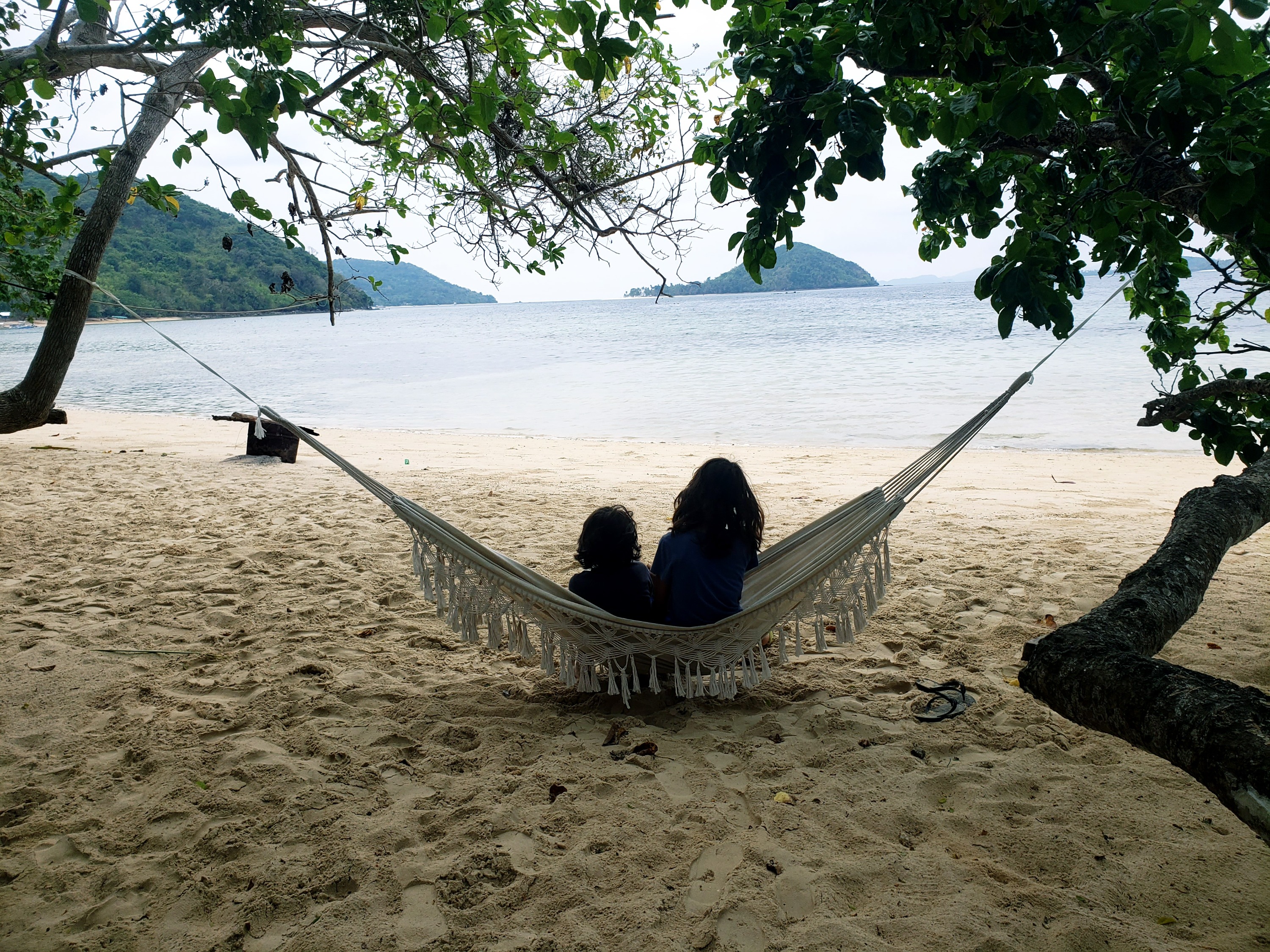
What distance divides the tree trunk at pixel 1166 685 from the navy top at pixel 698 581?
791 millimetres

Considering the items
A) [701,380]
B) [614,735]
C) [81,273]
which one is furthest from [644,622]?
[701,380]

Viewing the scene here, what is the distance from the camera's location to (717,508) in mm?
1908

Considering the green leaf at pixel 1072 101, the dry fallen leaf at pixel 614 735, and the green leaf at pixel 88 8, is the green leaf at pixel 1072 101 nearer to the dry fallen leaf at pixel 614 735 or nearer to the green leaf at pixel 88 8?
the green leaf at pixel 88 8

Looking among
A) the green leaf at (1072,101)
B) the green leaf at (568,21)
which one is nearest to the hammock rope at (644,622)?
the green leaf at (1072,101)

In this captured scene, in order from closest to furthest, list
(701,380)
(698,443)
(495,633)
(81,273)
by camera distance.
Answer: (495,633) < (81,273) < (698,443) < (701,380)

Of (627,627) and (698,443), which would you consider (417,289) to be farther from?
(627,627)

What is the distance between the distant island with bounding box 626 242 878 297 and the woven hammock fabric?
1852 inches

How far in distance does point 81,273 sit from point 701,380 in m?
11.5

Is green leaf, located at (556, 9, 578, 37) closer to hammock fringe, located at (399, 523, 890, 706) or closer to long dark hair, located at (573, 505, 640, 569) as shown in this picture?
long dark hair, located at (573, 505, 640, 569)

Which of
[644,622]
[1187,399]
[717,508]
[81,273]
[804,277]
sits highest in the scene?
[804,277]

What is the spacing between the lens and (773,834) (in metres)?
1.46

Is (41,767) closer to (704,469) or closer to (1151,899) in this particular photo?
(704,469)

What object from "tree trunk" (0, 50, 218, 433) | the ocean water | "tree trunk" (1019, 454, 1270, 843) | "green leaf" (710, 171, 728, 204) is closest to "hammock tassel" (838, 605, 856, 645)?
"tree trunk" (1019, 454, 1270, 843)

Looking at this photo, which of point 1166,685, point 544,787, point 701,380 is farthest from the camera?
point 701,380
